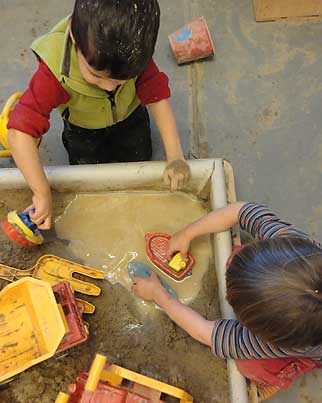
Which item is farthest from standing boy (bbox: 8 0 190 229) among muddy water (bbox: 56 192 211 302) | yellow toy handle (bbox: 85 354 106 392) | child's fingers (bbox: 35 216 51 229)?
yellow toy handle (bbox: 85 354 106 392)

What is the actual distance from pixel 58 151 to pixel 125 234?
1.30ft

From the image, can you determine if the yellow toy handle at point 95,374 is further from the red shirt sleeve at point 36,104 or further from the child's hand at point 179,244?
the red shirt sleeve at point 36,104

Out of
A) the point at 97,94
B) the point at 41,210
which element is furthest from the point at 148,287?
the point at 97,94

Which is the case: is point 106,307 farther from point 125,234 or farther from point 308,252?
point 308,252

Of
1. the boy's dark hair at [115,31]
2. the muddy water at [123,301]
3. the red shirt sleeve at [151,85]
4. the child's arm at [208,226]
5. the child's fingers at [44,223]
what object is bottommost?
the muddy water at [123,301]

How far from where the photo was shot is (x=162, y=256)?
121cm

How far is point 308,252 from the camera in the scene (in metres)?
0.86

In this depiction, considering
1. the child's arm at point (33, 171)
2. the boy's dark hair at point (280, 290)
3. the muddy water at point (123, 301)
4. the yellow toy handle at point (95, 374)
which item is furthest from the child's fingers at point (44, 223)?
the boy's dark hair at point (280, 290)

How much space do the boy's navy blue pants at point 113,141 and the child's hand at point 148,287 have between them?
1.24 ft

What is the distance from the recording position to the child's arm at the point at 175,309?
105 centimetres

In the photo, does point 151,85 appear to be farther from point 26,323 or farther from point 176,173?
point 26,323

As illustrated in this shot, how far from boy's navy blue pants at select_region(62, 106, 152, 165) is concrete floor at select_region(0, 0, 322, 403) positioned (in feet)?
0.37

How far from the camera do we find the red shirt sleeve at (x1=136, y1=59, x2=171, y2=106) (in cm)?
110

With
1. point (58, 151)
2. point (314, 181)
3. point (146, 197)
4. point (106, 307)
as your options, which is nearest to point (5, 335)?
point (106, 307)
